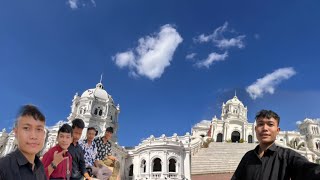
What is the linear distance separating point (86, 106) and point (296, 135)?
50.1 m

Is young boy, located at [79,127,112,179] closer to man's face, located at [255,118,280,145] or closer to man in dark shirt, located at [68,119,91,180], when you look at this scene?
man in dark shirt, located at [68,119,91,180]

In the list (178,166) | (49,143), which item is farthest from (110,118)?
(178,166)

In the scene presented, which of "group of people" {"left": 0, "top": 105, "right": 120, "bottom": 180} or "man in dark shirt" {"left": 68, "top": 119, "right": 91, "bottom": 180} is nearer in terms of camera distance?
"group of people" {"left": 0, "top": 105, "right": 120, "bottom": 180}

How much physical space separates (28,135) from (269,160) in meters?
3.35

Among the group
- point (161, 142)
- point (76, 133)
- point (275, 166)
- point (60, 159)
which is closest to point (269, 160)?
point (275, 166)

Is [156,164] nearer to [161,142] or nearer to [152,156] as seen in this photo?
[152,156]

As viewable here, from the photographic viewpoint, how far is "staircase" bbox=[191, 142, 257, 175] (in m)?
38.7

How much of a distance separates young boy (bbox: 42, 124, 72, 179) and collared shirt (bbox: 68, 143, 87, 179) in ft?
2.60

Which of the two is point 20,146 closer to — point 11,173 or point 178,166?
point 11,173

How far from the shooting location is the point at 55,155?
20.7ft

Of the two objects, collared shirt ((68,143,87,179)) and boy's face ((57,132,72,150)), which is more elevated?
boy's face ((57,132,72,150))

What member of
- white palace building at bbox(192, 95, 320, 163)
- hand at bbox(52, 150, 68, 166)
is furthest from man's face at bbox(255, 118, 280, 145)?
white palace building at bbox(192, 95, 320, 163)

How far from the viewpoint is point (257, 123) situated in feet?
15.6

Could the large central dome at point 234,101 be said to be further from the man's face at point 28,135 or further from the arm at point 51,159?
the man's face at point 28,135
